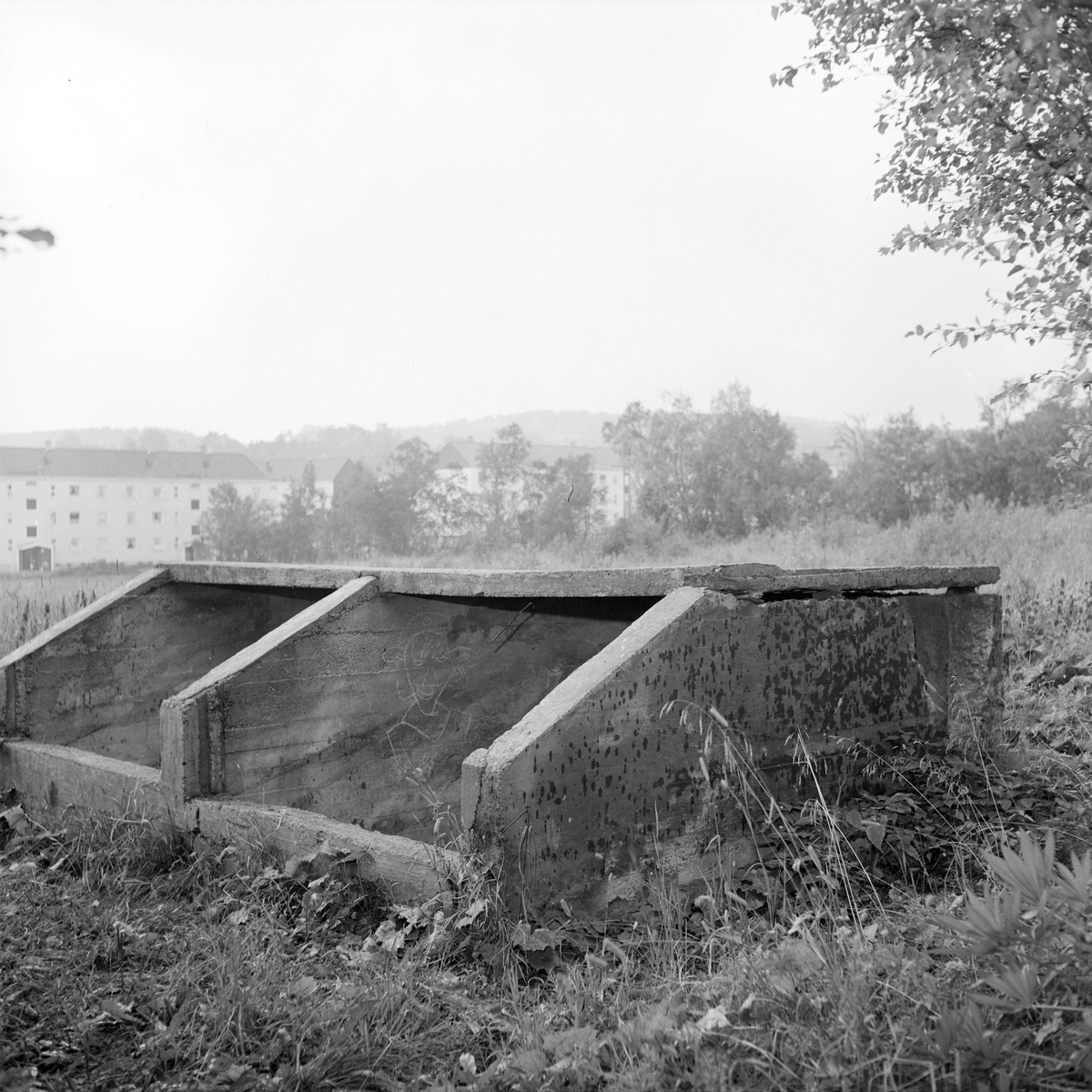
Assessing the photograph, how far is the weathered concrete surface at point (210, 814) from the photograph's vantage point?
3602mm

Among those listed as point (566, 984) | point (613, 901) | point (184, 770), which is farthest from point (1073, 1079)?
point (184, 770)

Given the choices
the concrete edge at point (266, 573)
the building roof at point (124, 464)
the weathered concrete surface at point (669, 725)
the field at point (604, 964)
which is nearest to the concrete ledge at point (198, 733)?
the field at point (604, 964)

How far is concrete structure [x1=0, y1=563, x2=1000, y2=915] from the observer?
3521mm

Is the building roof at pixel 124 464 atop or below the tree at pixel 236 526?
atop

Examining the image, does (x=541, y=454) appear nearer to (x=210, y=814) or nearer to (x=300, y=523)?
(x=300, y=523)

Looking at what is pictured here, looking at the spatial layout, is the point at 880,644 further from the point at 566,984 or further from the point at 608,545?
the point at 608,545

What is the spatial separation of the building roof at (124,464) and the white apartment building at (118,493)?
0.12 ft

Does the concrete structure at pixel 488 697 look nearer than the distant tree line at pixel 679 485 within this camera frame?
Yes

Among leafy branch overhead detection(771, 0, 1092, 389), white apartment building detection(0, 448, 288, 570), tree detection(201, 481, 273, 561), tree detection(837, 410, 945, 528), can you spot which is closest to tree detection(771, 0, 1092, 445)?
leafy branch overhead detection(771, 0, 1092, 389)

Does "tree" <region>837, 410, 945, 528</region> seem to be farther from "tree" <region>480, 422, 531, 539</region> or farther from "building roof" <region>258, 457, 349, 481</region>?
"building roof" <region>258, 457, 349, 481</region>

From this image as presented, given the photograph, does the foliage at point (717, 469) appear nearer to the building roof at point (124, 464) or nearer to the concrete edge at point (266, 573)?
the concrete edge at point (266, 573)

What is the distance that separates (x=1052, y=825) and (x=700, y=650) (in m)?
1.50

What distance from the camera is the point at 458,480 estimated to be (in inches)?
1064

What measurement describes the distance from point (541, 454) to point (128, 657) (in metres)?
21.7
